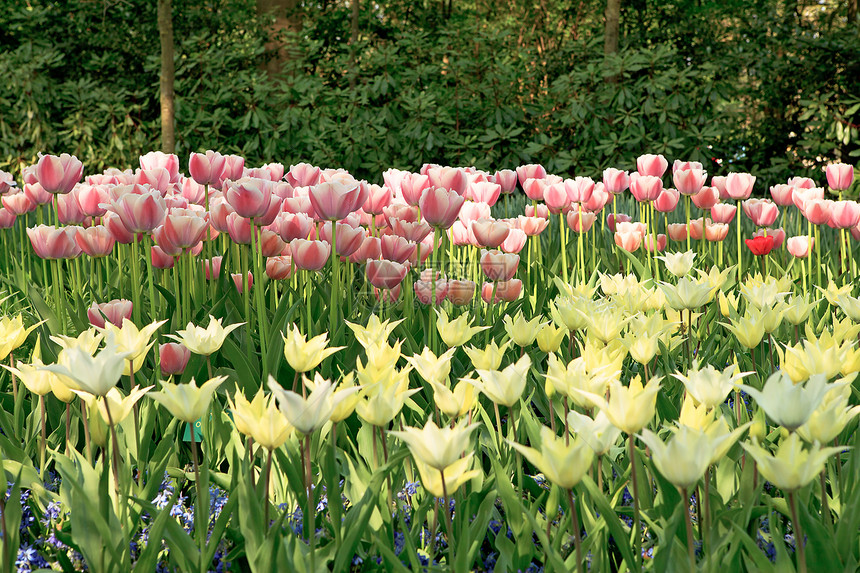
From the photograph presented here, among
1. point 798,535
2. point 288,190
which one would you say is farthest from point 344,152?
point 798,535

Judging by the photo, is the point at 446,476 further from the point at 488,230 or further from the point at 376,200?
the point at 376,200

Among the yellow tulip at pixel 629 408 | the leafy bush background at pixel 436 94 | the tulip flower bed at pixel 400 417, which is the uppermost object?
the leafy bush background at pixel 436 94

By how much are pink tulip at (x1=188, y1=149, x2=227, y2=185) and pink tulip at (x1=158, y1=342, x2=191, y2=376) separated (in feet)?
3.05

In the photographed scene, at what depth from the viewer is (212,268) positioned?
2.47 metres

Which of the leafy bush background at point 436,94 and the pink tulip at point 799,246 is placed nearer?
the pink tulip at point 799,246

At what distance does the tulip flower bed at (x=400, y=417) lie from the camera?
104cm

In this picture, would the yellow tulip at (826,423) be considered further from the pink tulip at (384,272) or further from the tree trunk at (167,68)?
the tree trunk at (167,68)

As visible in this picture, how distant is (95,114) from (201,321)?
830 cm

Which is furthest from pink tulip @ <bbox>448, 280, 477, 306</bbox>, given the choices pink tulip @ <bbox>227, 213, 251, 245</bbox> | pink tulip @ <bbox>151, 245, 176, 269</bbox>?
pink tulip @ <bbox>151, 245, 176, 269</bbox>

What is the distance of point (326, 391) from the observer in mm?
1003

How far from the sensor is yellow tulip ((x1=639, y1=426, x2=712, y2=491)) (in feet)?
2.95

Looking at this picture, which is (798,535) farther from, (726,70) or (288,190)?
(726,70)

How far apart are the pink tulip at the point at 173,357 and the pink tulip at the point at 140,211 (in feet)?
1.51

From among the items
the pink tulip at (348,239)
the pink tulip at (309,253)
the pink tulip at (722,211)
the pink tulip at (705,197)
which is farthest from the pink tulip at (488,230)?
the pink tulip at (722,211)
